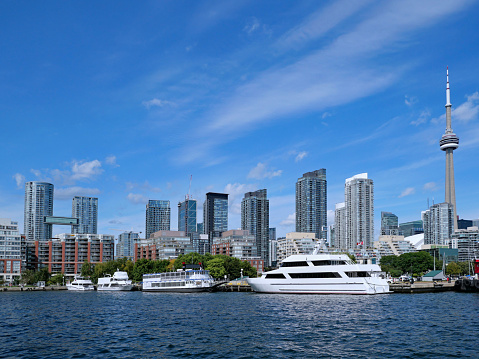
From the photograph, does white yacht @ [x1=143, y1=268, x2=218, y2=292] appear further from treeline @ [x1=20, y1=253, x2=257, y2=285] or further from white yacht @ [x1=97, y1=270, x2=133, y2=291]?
treeline @ [x1=20, y1=253, x2=257, y2=285]

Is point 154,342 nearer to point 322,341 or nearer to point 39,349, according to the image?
point 39,349

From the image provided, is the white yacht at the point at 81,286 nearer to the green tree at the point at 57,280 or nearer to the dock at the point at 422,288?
the green tree at the point at 57,280

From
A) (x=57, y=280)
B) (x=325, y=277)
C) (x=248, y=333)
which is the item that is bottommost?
(x=57, y=280)

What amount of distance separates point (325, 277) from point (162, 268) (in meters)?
84.4

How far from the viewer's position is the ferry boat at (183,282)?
11988 centimetres

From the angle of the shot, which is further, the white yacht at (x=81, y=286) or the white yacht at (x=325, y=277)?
the white yacht at (x=81, y=286)

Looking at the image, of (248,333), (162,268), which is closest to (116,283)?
(162,268)

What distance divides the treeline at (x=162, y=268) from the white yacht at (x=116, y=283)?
1411cm

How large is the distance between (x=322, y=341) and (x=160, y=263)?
13392cm

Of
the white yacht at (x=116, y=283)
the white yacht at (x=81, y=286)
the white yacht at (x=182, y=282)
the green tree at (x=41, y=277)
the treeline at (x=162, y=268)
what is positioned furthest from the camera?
the green tree at (x=41, y=277)

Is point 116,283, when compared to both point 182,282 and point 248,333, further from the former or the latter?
point 248,333

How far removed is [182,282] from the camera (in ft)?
400

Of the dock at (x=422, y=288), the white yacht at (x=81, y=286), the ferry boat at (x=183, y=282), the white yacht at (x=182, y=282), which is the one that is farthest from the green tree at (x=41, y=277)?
the dock at (x=422, y=288)

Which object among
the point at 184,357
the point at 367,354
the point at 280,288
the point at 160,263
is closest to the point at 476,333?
the point at 367,354
